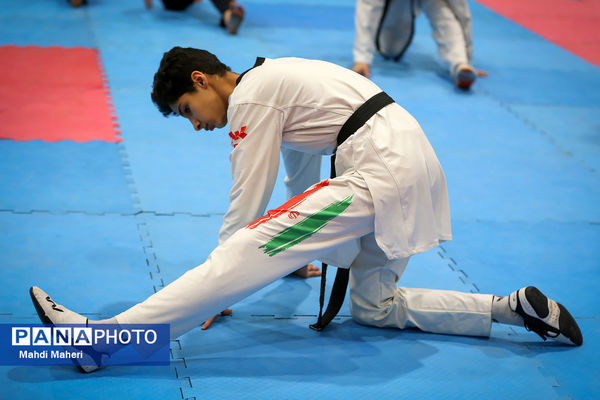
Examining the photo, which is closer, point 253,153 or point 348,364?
point 253,153

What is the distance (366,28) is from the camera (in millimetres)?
7355

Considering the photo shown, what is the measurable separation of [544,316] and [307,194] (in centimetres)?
141

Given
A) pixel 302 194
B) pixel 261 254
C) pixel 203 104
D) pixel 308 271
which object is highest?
pixel 203 104

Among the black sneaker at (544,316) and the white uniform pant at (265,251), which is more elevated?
the white uniform pant at (265,251)

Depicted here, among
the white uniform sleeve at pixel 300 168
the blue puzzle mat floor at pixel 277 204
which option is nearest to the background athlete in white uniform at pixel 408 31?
the blue puzzle mat floor at pixel 277 204

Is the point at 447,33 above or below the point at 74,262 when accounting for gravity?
above

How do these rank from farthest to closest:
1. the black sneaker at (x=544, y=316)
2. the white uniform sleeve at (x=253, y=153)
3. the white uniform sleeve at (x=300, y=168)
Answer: the white uniform sleeve at (x=300, y=168)
the black sneaker at (x=544, y=316)
the white uniform sleeve at (x=253, y=153)

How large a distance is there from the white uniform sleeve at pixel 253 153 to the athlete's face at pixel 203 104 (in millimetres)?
166

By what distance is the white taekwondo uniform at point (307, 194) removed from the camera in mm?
2846

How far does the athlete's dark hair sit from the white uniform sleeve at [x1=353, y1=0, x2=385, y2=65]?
4528 mm

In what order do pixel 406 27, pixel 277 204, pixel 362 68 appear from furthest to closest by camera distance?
pixel 406 27 < pixel 362 68 < pixel 277 204

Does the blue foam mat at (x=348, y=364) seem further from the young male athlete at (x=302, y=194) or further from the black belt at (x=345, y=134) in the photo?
the young male athlete at (x=302, y=194)

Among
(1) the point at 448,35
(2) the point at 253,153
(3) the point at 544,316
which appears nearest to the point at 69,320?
(2) the point at 253,153

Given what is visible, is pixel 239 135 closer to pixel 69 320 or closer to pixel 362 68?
pixel 69 320
